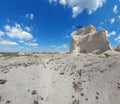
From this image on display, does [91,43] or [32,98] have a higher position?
[91,43]

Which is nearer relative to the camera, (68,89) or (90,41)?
(68,89)

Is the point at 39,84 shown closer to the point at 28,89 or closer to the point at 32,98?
the point at 28,89

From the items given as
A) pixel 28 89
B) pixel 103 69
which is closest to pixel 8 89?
pixel 28 89

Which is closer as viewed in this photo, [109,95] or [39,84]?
[109,95]

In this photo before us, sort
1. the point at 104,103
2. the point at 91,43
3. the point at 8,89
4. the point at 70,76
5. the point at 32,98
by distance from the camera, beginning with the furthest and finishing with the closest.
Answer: the point at 91,43, the point at 70,76, the point at 8,89, the point at 32,98, the point at 104,103

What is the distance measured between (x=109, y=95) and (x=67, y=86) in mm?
5178

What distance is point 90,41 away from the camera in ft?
172

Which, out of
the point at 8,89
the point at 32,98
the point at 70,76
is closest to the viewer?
the point at 32,98

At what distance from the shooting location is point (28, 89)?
14.8 m

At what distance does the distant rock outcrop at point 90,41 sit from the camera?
153ft

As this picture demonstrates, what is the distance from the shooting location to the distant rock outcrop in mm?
46531

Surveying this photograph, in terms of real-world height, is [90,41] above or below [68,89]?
above

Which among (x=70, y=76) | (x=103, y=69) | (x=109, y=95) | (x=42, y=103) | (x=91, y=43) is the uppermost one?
(x=91, y=43)

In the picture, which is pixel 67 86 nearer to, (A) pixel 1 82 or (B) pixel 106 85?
(B) pixel 106 85
